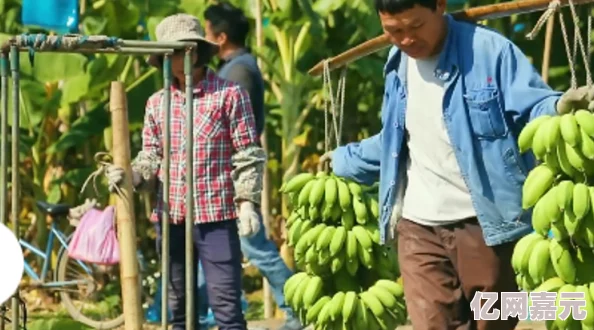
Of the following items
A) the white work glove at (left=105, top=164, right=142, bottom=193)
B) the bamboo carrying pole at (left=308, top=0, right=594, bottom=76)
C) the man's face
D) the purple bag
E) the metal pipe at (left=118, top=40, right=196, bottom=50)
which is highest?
the metal pipe at (left=118, top=40, right=196, bottom=50)

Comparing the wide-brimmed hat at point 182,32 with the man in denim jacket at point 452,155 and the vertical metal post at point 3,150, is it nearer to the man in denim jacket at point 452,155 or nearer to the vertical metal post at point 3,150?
the vertical metal post at point 3,150

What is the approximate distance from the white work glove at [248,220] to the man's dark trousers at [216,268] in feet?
0.49

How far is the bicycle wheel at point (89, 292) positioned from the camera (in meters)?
8.48

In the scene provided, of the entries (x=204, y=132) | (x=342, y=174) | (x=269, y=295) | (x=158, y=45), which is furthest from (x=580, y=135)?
(x=269, y=295)

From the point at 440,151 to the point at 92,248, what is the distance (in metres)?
4.17

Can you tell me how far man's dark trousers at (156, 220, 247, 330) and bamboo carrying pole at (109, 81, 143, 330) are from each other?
2.51 ft

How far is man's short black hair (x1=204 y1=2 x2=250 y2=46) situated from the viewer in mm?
6826

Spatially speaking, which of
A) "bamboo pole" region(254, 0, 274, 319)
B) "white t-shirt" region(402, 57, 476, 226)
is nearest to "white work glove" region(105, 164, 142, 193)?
"white t-shirt" region(402, 57, 476, 226)

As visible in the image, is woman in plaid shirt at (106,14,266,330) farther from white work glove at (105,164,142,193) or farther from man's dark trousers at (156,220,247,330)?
white work glove at (105,164,142,193)

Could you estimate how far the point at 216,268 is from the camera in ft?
19.1

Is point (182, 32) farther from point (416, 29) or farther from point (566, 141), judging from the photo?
point (566, 141)

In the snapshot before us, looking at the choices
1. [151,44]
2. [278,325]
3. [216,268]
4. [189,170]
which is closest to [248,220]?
[216,268]

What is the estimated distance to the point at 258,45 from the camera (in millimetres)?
8406

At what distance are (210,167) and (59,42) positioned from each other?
115cm
